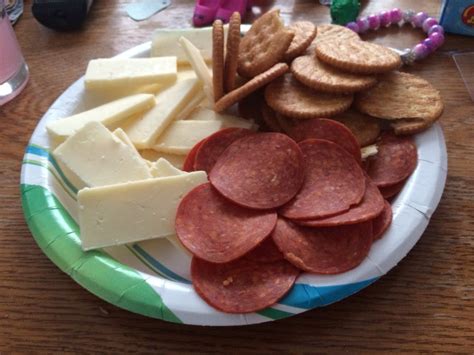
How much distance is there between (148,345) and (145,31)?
107 cm

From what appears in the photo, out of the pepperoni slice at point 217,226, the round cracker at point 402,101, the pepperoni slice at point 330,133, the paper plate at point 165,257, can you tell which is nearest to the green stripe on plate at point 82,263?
the paper plate at point 165,257

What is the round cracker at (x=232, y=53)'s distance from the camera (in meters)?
1.04

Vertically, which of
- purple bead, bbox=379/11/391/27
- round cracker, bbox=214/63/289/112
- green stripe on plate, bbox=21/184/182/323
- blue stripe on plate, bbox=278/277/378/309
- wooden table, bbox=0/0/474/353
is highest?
round cracker, bbox=214/63/289/112

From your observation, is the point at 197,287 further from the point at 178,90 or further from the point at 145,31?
the point at 145,31

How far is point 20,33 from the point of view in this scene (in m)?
1.63

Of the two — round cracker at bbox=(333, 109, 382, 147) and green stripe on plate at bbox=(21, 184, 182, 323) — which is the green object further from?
green stripe on plate at bbox=(21, 184, 182, 323)

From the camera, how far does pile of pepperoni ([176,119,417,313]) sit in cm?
82

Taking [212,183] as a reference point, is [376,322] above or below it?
below

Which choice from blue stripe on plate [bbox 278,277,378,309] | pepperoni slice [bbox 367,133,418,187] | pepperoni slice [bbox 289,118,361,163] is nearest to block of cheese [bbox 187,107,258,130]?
pepperoni slice [bbox 289,118,361,163]

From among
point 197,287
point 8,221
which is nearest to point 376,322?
point 197,287

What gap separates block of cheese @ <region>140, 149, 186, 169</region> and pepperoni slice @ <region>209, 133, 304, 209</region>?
5.7 inches

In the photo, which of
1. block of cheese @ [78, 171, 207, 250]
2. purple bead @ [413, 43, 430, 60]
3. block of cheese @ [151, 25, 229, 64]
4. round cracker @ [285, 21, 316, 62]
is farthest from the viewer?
purple bead @ [413, 43, 430, 60]

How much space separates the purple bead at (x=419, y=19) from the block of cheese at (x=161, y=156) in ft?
2.87

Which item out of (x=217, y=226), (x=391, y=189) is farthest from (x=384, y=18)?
(x=217, y=226)
